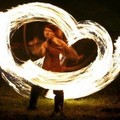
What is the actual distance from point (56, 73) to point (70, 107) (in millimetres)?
802

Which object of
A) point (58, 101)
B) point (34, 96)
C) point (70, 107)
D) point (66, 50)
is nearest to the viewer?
point (66, 50)

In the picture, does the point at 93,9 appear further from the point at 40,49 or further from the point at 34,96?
the point at 40,49

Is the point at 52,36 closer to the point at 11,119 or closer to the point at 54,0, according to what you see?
the point at 11,119

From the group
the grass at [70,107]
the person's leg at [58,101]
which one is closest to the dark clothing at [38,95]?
the person's leg at [58,101]

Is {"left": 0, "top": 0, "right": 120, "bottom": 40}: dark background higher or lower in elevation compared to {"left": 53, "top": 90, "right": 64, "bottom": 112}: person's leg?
lower

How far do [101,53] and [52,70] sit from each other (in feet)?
3.72

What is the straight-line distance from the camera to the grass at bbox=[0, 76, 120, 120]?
931 cm

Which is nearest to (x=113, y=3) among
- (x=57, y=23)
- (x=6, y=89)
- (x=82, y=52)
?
(x=82, y=52)

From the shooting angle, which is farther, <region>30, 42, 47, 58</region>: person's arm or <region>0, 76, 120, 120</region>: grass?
Answer: <region>30, 42, 47, 58</region>: person's arm

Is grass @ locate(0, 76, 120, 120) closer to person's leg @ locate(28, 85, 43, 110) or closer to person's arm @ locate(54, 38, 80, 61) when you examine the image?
person's leg @ locate(28, 85, 43, 110)

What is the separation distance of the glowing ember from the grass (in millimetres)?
295

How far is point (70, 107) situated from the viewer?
1023 centimetres

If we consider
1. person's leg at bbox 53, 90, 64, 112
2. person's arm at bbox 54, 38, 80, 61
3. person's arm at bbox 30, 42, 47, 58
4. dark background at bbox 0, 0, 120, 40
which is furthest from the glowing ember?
dark background at bbox 0, 0, 120, 40

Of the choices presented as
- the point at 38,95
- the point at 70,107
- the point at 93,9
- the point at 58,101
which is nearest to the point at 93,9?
the point at 93,9
